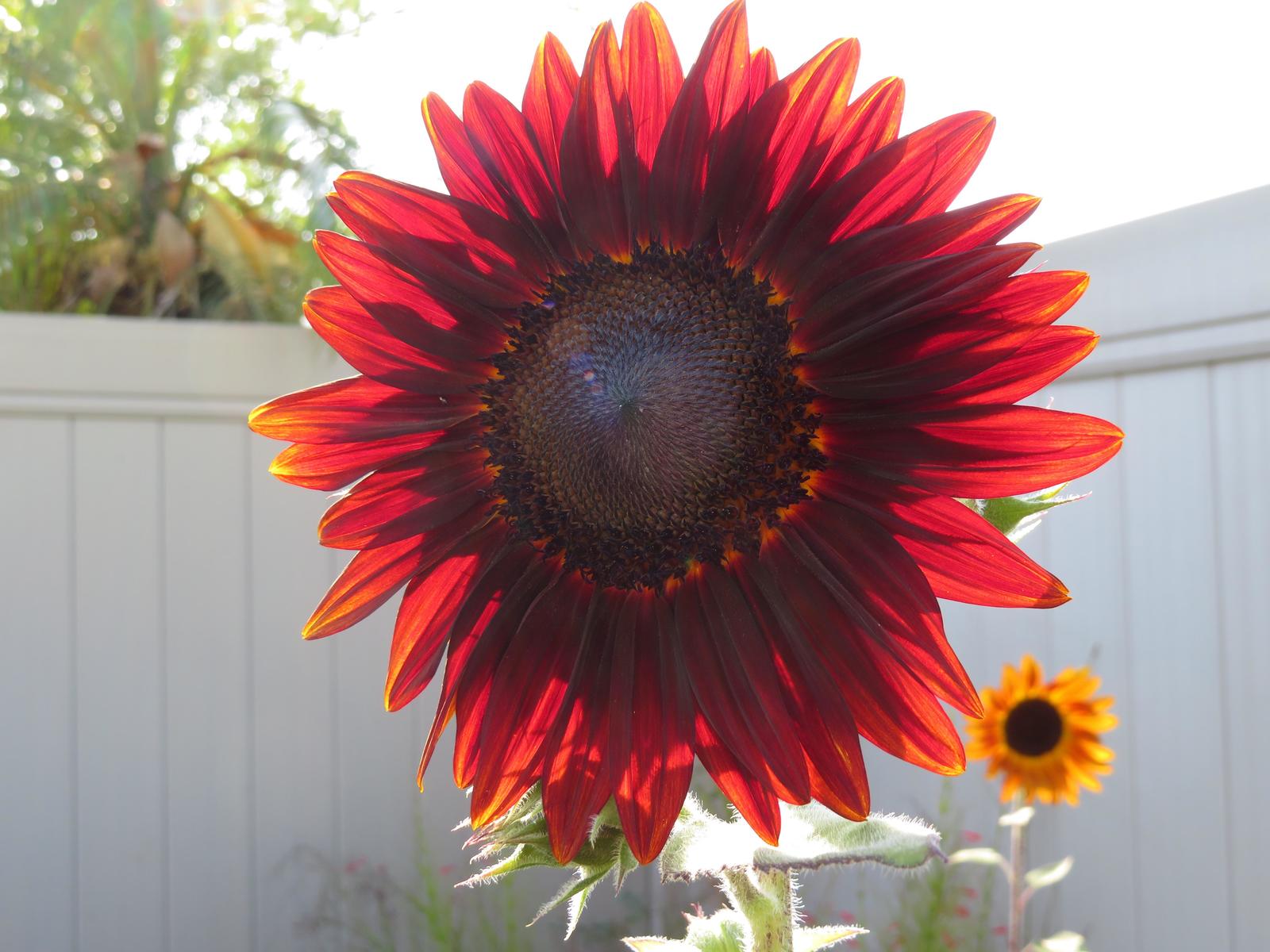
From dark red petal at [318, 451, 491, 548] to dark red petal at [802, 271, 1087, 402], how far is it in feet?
0.52

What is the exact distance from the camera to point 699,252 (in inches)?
16.4

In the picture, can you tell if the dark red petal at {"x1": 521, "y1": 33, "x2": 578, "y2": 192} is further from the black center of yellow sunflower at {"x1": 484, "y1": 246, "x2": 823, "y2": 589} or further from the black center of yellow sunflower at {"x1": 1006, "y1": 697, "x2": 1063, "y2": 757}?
the black center of yellow sunflower at {"x1": 1006, "y1": 697, "x2": 1063, "y2": 757}

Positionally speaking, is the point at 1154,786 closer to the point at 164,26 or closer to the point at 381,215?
the point at 381,215

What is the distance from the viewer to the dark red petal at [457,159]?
1.25 feet

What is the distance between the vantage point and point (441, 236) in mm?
404

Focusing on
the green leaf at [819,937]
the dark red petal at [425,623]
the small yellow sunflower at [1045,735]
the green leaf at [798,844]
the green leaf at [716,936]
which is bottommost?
the small yellow sunflower at [1045,735]

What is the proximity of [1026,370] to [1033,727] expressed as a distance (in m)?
1.06

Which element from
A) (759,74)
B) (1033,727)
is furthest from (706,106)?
(1033,727)

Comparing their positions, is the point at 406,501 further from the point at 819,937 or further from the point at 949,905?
the point at 949,905

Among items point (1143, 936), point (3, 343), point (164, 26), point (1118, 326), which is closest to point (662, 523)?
point (1118, 326)

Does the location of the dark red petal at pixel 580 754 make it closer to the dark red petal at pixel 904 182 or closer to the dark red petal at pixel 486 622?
the dark red petal at pixel 486 622

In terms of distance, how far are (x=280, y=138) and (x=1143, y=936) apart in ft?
10.1

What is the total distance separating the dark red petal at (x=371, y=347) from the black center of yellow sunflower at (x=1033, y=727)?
1.05 m

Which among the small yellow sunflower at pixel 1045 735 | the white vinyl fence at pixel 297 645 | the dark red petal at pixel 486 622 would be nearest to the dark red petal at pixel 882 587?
the dark red petal at pixel 486 622
